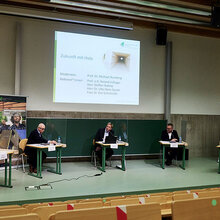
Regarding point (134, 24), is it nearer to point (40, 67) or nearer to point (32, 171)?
point (40, 67)

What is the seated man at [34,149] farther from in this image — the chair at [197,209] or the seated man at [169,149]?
the chair at [197,209]

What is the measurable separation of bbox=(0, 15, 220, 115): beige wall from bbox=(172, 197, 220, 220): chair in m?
5.65

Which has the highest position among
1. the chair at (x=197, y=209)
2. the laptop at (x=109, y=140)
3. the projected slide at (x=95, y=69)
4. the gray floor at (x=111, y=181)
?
the projected slide at (x=95, y=69)

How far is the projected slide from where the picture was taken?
7.00 m

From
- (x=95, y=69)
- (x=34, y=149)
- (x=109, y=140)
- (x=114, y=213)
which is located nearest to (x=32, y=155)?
(x=34, y=149)

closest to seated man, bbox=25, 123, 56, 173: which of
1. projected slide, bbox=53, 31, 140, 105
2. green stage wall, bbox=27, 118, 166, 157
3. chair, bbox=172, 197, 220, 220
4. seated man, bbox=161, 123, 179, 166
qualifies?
green stage wall, bbox=27, 118, 166, 157

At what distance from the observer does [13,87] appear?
21.7 feet

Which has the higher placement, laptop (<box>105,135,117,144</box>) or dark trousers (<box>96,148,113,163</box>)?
laptop (<box>105,135,117,144</box>)

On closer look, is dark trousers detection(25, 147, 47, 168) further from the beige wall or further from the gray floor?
the beige wall

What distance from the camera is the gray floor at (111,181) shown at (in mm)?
4406

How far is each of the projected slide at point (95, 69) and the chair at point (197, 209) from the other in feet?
18.4

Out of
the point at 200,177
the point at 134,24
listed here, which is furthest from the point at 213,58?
the point at 200,177

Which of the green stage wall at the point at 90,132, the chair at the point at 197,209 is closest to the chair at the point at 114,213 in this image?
the chair at the point at 197,209

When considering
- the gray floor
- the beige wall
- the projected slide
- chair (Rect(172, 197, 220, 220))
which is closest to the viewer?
A: chair (Rect(172, 197, 220, 220))
